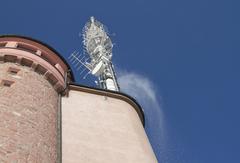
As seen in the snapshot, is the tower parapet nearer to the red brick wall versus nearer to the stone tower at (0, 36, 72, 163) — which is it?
the stone tower at (0, 36, 72, 163)

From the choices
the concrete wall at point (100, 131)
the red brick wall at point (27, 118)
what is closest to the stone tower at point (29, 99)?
the red brick wall at point (27, 118)

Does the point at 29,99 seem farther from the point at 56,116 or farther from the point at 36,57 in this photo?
the point at 36,57

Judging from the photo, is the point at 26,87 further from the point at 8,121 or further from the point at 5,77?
the point at 8,121

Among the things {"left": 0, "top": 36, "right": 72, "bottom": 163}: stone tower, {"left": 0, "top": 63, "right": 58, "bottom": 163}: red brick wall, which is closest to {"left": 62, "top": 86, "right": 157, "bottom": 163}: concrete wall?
{"left": 0, "top": 36, "right": 72, "bottom": 163}: stone tower

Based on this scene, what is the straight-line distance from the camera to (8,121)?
44.2ft

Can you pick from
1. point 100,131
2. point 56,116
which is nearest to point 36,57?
point 56,116

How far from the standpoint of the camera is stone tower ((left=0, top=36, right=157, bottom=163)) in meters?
13.5

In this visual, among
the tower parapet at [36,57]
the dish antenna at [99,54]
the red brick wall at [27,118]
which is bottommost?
the red brick wall at [27,118]

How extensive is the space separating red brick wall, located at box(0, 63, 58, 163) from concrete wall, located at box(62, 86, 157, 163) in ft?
3.11

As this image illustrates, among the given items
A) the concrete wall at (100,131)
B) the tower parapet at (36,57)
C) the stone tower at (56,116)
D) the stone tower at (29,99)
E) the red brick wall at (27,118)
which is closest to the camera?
the red brick wall at (27,118)

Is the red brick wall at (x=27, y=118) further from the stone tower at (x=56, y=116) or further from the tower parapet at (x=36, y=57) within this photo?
the tower parapet at (x=36, y=57)

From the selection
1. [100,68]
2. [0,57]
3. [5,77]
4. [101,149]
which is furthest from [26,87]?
[100,68]

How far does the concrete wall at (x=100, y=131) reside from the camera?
16031mm

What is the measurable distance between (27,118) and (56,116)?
7.30 ft
